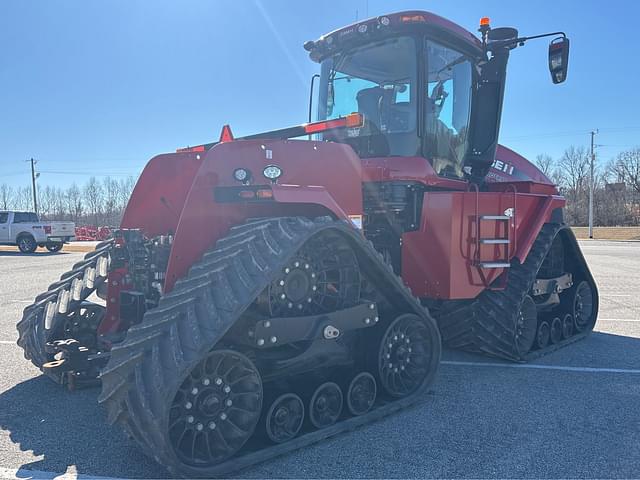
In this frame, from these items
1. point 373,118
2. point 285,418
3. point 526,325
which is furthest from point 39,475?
point 526,325

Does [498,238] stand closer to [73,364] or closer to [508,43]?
[508,43]

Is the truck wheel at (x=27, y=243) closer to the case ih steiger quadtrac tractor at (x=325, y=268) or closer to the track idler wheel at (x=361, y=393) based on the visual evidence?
the case ih steiger quadtrac tractor at (x=325, y=268)

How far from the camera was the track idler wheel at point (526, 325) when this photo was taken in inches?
220

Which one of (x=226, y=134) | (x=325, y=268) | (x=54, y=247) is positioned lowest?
(x=54, y=247)

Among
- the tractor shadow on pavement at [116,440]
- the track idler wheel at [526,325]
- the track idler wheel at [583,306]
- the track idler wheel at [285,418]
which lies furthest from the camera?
the track idler wheel at [583,306]

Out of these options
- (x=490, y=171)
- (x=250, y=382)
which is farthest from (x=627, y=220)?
(x=250, y=382)

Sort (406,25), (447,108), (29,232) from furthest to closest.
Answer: (29,232), (447,108), (406,25)

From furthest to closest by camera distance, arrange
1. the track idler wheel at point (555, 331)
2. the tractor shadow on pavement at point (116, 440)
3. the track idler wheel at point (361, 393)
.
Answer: the track idler wheel at point (555, 331) → the track idler wheel at point (361, 393) → the tractor shadow on pavement at point (116, 440)

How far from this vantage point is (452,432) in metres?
3.69

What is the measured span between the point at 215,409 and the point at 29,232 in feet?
79.3

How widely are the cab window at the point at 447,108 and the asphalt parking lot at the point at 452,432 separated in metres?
2.14

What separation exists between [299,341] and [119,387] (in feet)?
3.99

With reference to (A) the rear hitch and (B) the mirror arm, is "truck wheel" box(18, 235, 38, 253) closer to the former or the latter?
(A) the rear hitch

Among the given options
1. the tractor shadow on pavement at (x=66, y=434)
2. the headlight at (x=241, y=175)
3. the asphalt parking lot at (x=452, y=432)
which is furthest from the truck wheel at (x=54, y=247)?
the headlight at (x=241, y=175)
